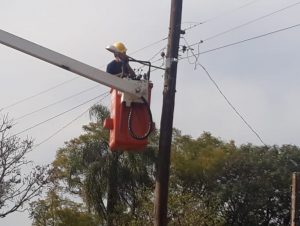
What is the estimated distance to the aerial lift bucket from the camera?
933 cm

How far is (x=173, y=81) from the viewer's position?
11727mm

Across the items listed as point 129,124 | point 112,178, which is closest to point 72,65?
point 129,124

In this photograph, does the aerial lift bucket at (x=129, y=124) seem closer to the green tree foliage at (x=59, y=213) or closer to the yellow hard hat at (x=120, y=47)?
the yellow hard hat at (x=120, y=47)

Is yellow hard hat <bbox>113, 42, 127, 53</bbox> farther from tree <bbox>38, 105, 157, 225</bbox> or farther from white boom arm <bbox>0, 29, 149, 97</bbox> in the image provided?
tree <bbox>38, 105, 157, 225</bbox>

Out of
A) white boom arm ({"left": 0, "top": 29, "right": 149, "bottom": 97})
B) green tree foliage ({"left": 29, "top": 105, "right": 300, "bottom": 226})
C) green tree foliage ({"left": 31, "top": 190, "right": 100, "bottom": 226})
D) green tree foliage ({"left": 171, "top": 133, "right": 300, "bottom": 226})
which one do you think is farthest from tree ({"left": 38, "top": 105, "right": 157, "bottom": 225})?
white boom arm ({"left": 0, "top": 29, "right": 149, "bottom": 97})

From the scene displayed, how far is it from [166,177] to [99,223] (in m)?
20.8

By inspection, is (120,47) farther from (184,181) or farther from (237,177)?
(237,177)

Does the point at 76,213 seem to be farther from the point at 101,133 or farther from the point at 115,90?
the point at 115,90

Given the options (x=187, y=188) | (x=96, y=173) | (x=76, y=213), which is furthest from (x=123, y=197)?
(x=187, y=188)

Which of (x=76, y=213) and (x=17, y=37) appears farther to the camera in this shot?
(x=76, y=213)

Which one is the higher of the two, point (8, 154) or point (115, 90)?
point (8, 154)

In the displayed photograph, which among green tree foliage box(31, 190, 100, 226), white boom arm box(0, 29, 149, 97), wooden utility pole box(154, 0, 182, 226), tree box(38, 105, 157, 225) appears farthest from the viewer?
green tree foliage box(31, 190, 100, 226)

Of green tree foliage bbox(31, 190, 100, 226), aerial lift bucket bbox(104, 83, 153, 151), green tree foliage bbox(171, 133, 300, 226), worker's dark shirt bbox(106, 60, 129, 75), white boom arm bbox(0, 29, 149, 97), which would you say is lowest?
aerial lift bucket bbox(104, 83, 153, 151)

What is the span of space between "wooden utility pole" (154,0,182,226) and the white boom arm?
2.12 m
